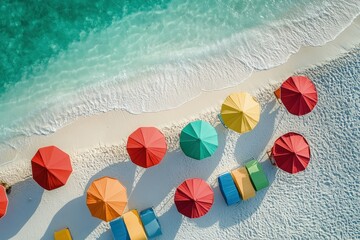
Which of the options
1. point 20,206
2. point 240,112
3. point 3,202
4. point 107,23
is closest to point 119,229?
point 20,206

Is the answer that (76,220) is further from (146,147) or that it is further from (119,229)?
(146,147)

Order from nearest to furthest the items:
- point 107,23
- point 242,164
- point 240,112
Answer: point 240,112 < point 242,164 < point 107,23

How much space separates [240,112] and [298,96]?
1937mm

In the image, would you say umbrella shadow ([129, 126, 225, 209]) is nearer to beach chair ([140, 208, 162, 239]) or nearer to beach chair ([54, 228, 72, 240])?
beach chair ([140, 208, 162, 239])

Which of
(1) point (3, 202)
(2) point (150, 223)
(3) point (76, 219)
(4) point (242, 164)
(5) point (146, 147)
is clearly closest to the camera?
(1) point (3, 202)

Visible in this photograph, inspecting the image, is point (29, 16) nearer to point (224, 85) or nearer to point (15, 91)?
point (15, 91)

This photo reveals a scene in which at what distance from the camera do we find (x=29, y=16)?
14773 millimetres

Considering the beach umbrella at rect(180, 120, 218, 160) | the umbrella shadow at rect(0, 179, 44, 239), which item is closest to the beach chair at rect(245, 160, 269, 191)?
the beach umbrella at rect(180, 120, 218, 160)

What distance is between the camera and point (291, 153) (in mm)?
13742

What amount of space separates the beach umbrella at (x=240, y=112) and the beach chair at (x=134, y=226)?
13.4 feet

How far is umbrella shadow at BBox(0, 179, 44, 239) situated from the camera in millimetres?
13719

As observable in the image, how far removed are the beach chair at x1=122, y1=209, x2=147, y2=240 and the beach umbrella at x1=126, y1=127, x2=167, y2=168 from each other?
1621mm

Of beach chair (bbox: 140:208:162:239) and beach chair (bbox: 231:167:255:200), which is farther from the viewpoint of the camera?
beach chair (bbox: 231:167:255:200)

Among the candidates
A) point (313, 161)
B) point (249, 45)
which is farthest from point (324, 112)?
point (249, 45)
